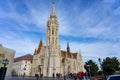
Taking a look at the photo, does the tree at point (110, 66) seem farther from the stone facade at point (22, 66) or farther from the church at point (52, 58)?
the stone facade at point (22, 66)

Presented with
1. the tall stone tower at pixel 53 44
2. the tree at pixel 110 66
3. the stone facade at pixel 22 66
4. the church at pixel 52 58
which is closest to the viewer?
the tree at pixel 110 66

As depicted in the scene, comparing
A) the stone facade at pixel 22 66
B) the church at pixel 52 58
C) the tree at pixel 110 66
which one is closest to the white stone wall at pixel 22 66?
the stone facade at pixel 22 66

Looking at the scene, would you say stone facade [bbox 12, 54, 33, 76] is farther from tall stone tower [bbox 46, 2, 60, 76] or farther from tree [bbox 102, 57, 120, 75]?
tree [bbox 102, 57, 120, 75]

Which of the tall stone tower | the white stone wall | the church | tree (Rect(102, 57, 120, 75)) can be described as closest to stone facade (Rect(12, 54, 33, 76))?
the white stone wall

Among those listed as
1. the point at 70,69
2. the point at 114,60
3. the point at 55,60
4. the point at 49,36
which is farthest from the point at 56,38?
the point at 114,60

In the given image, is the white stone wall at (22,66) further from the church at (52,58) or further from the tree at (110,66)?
the tree at (110,66)

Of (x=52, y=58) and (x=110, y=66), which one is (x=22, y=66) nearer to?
(x=52, y=58)

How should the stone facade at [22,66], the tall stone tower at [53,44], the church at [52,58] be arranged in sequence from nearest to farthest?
1. the tall stone tower at [53,44]
2. the church at [52,58]
3. the stone facade at [22,66]

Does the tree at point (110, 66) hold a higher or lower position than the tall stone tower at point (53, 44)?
lower

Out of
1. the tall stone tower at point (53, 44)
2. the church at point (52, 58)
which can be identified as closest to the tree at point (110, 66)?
the church at point (52, 58)

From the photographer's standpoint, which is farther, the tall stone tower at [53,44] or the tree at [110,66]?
the tall stone tower at [53,44]

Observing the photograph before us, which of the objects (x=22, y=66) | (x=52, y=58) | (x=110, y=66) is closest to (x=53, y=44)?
(x=52, y=58)

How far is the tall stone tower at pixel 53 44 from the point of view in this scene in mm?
73150

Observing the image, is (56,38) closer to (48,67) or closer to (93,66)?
(48,67)
